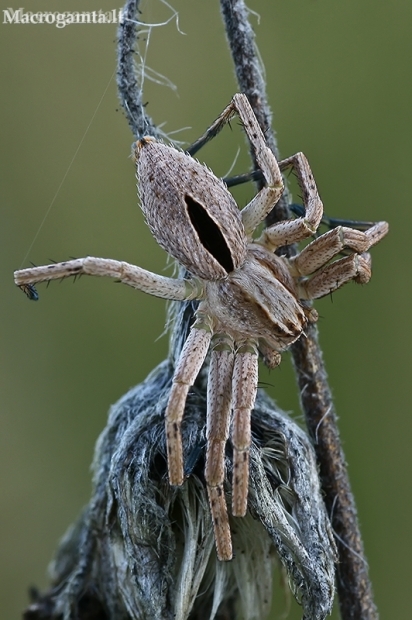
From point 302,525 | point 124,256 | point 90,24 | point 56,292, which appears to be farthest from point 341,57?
point 302,525

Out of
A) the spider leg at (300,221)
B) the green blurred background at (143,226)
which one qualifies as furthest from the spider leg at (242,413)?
the green blurred background at (143,226)

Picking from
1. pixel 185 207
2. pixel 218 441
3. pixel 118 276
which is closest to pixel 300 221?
pixel 185 207

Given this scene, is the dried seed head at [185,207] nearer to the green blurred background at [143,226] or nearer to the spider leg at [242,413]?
the spider leg at [242,413]

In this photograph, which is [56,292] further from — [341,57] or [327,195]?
[341,57]

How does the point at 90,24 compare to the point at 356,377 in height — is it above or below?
above

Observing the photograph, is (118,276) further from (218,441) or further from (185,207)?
(218,441)

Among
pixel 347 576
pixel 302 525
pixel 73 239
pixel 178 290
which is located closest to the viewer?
pixel 302 525

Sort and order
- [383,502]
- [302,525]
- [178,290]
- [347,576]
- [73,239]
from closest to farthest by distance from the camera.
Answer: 1. [302,525]
2. [347,576]
3. [178,290]
4. [383,502]
5. [73,239]
